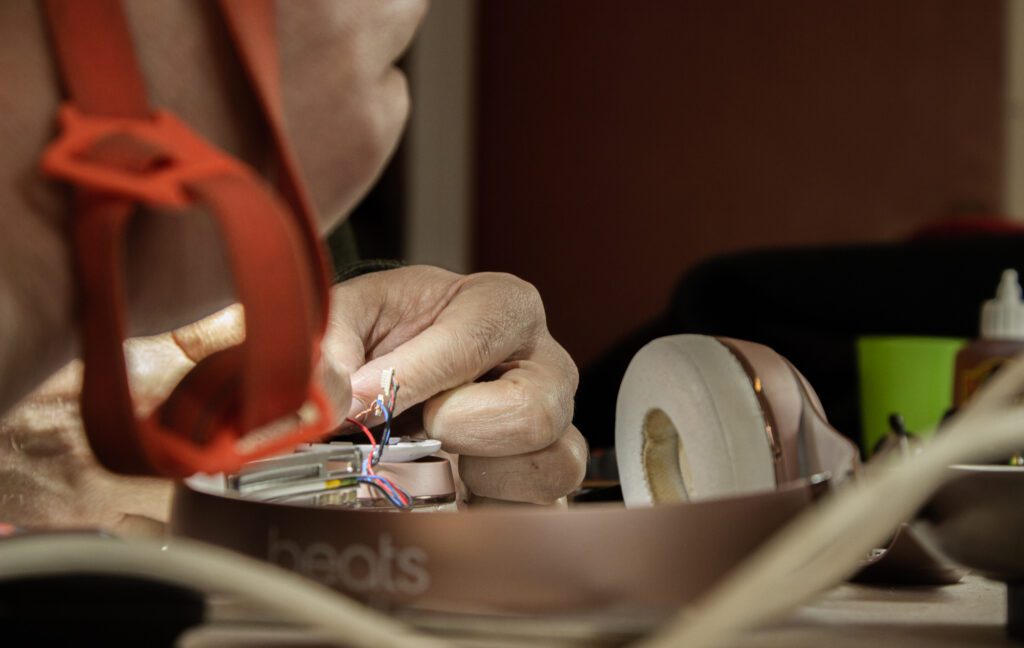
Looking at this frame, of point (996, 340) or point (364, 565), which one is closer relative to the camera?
point (364, 565)

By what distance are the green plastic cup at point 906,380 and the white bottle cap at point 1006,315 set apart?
0.04 metres

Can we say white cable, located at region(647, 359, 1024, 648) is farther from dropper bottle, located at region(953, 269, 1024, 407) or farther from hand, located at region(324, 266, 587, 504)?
dropper bottle, located at region(953, 269, 1024, 407)

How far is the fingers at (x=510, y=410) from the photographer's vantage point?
0.20m

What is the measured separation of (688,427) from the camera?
0.62ft

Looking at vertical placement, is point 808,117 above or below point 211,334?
above

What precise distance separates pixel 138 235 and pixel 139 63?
27mm

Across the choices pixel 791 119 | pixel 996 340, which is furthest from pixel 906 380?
pixel 791 119

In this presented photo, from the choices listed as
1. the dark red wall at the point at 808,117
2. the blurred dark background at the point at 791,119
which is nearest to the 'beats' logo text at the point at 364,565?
the blurred dark background at the point at 791,119

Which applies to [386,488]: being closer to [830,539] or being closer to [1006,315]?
[830,539]

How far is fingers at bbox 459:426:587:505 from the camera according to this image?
0.20m

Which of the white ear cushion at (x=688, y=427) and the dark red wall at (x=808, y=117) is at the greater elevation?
Answer: the dark red wall at (x=808, y=117)

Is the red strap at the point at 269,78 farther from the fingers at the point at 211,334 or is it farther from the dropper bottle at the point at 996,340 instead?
the dropper bottle at the point at 996,340

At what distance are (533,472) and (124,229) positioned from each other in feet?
0.28

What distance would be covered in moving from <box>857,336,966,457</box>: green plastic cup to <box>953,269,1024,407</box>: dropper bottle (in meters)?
0.02
